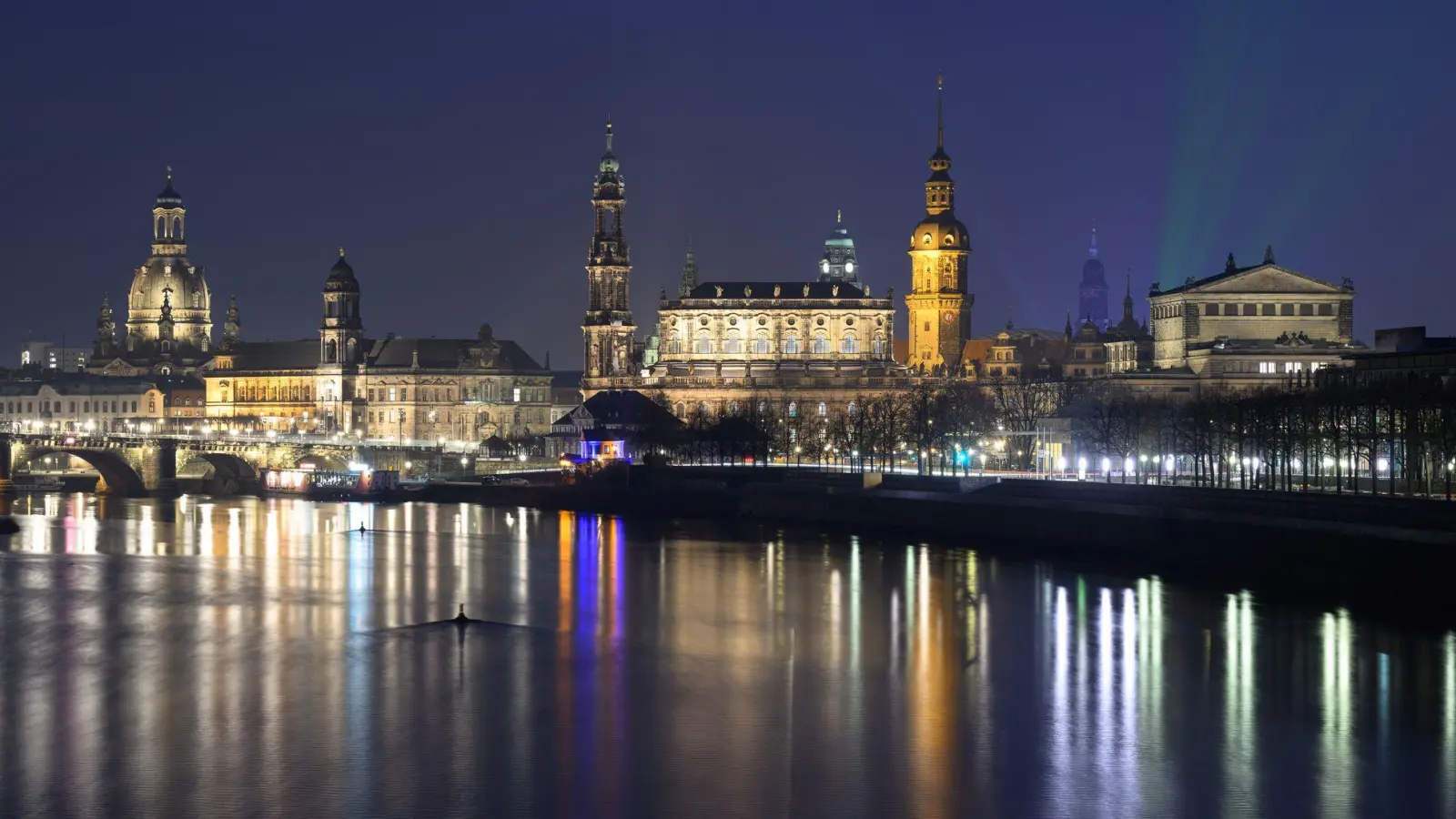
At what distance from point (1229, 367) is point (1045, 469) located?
27.7 metres

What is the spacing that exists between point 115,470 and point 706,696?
9463 centimetres

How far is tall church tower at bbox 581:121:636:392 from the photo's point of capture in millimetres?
166875

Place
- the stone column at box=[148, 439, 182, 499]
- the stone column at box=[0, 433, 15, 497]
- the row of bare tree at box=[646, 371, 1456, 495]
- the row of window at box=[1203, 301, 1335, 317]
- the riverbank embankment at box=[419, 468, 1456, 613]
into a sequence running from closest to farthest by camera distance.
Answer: the riverbank embankment at box=[419, 468, 1456, 613] → the row of bare tree at box=[646, 371, 1456, 495] → the stone column at box=[0, 433, 15, 497] → the stone column at box=[148, 439, 182, 499] → the row of window at box=[1203, 301, 1335, 317]

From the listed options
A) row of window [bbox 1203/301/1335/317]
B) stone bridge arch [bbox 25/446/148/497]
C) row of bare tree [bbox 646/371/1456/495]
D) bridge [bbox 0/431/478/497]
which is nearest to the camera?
row of bare tree [bbox 646/371/1456/495]

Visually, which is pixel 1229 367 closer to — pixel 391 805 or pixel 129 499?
pixel 129 499

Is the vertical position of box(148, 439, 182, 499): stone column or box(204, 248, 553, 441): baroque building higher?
box(204, 248, 553, 441): baroque building

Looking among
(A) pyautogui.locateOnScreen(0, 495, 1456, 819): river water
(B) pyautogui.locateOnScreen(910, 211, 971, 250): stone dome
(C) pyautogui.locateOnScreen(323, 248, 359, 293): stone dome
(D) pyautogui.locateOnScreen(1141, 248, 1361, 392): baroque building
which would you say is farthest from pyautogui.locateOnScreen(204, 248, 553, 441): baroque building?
(A) pyautogui.locateOnScreen(0, 495, 1456, 819): river water

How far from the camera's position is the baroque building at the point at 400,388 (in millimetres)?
187500

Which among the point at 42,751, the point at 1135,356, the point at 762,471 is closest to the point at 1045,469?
the point at 762,471

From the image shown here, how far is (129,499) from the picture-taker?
404ft

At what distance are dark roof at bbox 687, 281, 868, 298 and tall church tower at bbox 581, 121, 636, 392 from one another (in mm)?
6116

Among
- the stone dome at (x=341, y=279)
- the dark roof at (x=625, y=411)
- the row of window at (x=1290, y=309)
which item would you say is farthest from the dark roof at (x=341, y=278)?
the row of window at (x=1290, y=309)

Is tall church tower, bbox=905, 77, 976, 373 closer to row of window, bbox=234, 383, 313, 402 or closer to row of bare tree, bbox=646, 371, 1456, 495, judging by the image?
row of bare tree, bbox=646, 371, 1456, 495

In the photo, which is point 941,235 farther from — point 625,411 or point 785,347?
point 625,411
